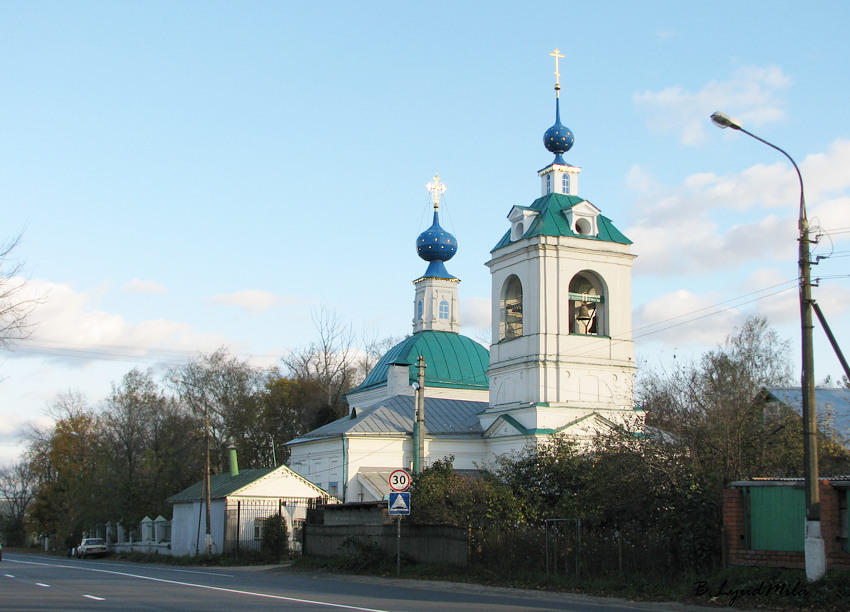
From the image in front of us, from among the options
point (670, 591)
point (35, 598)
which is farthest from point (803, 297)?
point (35, 598)

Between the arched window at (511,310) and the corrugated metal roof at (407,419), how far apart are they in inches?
177

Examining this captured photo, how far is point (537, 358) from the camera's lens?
38562 mm

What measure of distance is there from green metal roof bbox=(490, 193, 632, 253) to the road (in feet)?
62.7

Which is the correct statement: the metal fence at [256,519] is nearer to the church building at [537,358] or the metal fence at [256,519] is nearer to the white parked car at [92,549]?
the church building at [537,358]

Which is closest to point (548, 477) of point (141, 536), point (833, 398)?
point (833, 398)

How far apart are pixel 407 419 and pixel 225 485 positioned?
328 inches

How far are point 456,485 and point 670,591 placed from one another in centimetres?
950

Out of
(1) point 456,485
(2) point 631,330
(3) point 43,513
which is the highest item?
(2) point 631,330

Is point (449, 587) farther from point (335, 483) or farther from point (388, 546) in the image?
point (335, 483)

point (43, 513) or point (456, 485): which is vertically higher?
point (456, 485)

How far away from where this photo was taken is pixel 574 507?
73.6 ft

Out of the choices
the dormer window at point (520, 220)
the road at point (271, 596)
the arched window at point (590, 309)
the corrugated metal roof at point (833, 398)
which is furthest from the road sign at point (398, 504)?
the dormer window at point (520, 220)

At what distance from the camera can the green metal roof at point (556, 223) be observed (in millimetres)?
39688

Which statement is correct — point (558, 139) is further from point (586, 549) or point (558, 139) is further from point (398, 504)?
point (586, 549)
